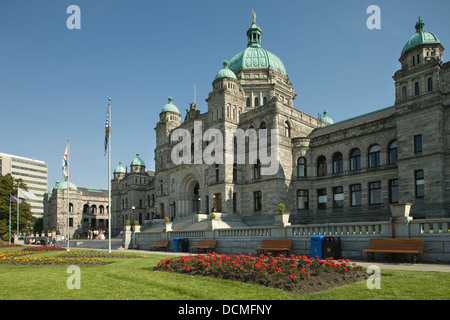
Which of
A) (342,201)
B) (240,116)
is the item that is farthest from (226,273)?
(240,116)

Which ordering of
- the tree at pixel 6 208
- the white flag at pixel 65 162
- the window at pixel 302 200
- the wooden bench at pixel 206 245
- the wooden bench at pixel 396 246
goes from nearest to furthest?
the wooden bench at pixel 396 246 → the wooden bench at pixel 206 245 → the white flag at pixel 65 162 → the window at pixel 302 200 → the tree at pixel 6 208

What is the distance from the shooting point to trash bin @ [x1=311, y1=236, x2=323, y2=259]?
1978 centimetres

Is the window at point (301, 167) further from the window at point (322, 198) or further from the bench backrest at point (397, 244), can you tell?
the bench backrest at point (397, 244)

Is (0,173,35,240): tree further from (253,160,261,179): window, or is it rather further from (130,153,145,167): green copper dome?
(253,160,261,179): window

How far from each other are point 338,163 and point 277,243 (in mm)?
21261

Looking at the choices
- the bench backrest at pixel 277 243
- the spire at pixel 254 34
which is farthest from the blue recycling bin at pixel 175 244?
the spire at pixel 254 34

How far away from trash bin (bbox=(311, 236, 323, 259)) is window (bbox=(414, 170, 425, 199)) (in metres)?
15.7

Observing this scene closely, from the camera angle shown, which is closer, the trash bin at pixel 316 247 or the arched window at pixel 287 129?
the trash bin at pixel 316 247

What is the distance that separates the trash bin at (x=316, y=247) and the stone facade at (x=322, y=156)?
14.9 m

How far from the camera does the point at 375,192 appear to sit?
37312 mm

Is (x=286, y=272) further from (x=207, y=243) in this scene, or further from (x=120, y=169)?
(x=120, y=169)

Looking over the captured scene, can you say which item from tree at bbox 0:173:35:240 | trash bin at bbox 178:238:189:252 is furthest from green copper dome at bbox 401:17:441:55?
tree at bbox 0:173:35:240

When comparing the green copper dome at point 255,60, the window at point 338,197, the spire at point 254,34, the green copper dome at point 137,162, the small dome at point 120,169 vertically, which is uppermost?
the spire at point 254,34

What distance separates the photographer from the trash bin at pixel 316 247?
19.8 metres
